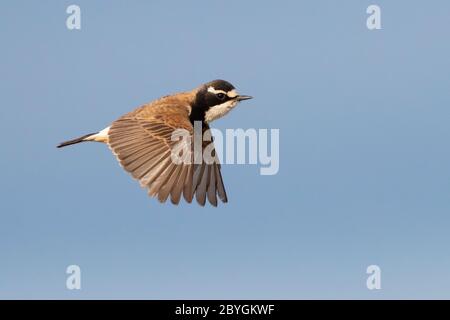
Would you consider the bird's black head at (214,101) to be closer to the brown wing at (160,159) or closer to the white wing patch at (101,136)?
the brown wing at (160,159)

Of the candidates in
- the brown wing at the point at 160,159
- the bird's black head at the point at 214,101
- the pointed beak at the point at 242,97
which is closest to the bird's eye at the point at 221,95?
the bird's black head at the point at 214,101

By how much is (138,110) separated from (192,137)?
1.45m

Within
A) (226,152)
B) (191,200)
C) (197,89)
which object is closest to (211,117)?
(197,89)

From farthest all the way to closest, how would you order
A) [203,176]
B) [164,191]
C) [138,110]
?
[138,110], [203,176], [164,191]

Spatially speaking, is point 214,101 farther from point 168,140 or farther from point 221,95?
point 168,140

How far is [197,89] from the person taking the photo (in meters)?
14.0

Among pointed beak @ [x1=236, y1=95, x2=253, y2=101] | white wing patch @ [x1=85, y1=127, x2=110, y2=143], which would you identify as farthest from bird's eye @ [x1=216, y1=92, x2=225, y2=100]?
white wing patch @ [x1=85, y1=127, x2=110, y2=143]

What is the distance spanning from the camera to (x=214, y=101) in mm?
13781

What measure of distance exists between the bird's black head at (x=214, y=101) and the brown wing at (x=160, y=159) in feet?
2.11

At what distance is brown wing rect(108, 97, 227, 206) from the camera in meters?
11.4

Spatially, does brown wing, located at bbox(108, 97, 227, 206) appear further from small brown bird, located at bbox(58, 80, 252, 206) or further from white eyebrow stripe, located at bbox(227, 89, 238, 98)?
white eyebrow stripe, located at bbox(227, 89, 238, 98)

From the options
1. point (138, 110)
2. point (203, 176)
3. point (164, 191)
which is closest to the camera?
point (164, 191)

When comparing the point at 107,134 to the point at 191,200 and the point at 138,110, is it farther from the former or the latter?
the point at 191,200

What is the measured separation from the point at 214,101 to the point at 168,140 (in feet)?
6.32
